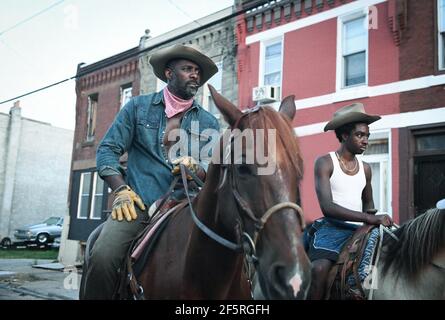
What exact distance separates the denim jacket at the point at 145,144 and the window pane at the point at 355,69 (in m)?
9.04

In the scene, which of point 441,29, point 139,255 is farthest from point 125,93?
point 139,255

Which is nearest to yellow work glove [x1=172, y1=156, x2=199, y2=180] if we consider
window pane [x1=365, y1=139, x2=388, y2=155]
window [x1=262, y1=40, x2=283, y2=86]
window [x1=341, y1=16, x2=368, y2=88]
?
window pane [x1=365, y1=139, x2=388, y2=155]

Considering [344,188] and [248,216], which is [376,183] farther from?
[248,216]

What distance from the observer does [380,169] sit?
10641mm

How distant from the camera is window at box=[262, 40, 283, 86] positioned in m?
13.4

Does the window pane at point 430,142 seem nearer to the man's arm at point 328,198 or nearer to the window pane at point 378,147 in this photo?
the window pane at point 378,147

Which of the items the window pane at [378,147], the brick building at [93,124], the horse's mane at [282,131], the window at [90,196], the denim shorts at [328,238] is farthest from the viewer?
the window at [90,196]

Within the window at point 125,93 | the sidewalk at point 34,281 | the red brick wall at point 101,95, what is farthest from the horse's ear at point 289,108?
the window at point 125,93

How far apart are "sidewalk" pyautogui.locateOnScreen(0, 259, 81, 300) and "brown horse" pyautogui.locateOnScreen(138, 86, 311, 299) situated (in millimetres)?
5959

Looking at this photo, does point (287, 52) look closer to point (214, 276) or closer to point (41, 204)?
point (214, 276)

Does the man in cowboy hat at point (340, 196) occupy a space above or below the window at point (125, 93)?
below

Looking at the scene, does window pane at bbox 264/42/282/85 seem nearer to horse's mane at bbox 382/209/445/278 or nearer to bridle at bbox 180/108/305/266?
horse's mane at bbox 382/209/445/278

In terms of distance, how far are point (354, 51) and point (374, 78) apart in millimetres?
1075

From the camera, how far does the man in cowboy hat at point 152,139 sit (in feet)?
10.3
